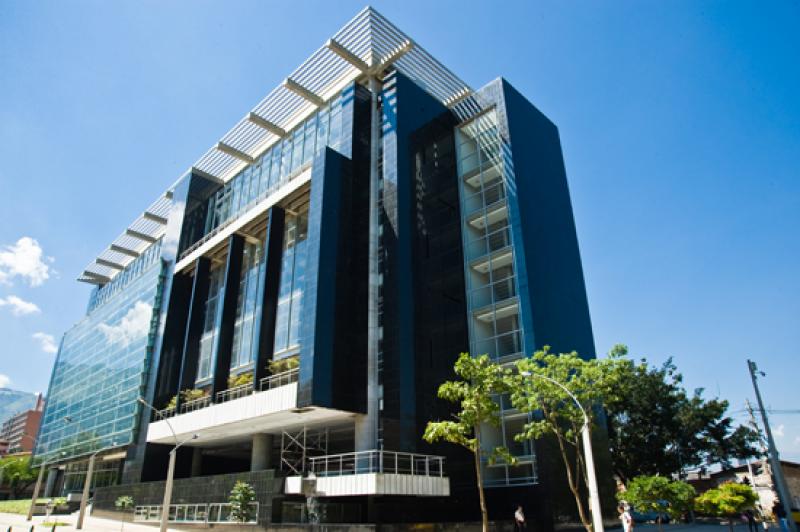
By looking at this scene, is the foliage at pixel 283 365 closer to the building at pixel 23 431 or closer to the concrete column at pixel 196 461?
the concrete column at pixel 196 461

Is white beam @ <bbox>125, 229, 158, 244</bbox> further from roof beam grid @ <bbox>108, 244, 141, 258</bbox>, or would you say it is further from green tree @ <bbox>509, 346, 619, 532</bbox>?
green tree @ <bbox>509, 346, 619, 532</bbox>

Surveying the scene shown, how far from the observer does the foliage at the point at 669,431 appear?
46.6 metres

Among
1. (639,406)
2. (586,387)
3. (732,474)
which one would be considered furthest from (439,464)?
(732,474)

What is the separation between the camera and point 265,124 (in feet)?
154

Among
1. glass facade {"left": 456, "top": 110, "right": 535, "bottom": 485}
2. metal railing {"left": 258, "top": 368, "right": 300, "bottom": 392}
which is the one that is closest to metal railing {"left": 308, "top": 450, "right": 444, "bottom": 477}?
glass facade {"left": 456, "top": 110, "right": 535, "bottom": 485}

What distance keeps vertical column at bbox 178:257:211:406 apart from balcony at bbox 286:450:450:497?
20.5m

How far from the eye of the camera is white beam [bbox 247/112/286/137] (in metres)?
46.4

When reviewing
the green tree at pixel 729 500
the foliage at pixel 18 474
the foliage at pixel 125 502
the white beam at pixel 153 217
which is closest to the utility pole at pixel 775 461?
the green tree at pixel 729 500

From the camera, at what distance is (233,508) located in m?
29.6

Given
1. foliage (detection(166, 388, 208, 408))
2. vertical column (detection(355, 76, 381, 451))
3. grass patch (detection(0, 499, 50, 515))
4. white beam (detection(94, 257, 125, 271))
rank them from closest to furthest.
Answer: vertical column (detection(355, 76, 381, 451)) < foliage (detection(166, 388, 208, 408)) < grass patch (detection(0, 499, 50, 515)) < white beam (detection(94, 257, 125, 271))

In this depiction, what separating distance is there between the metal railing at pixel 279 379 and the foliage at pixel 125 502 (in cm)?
1413

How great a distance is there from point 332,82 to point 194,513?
32.4 meters

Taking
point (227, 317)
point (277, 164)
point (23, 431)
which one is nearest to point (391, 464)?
point (227, 317)

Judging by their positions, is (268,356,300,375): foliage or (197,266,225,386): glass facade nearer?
(268,356,300,375): foliage
